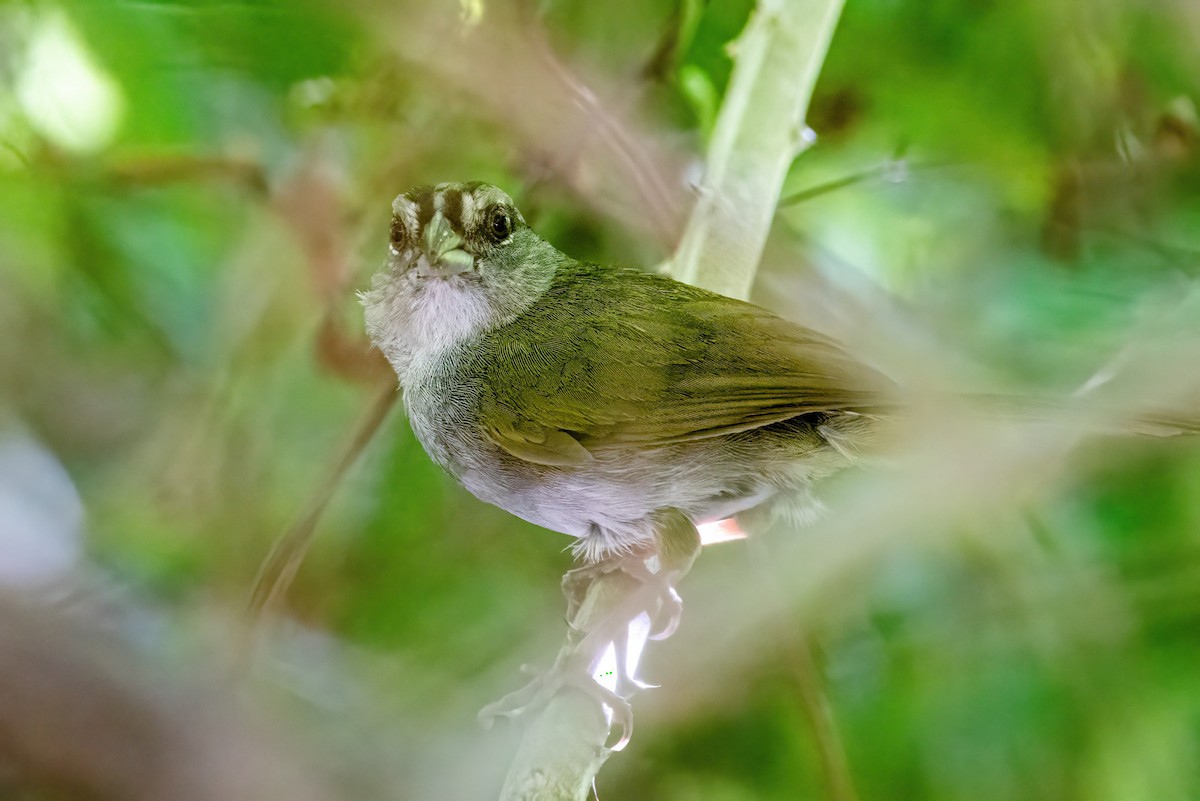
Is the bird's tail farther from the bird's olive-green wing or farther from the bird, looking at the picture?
the bird's olive-green wing

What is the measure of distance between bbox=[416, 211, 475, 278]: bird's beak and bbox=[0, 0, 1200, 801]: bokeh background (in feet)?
1.60

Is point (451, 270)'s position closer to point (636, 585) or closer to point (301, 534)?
point (636, 585)

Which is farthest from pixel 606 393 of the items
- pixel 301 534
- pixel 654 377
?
pixel 301 534

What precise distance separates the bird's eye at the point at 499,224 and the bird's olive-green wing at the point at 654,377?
13 cm

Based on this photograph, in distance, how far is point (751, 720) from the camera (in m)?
1.49

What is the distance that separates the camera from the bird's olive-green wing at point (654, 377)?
112 cm

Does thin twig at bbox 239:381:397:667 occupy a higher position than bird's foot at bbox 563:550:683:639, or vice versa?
thin twig at bbox 239:381:397:667

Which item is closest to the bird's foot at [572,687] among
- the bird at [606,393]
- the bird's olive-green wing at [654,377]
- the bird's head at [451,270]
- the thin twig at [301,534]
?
the bird at [606,393]

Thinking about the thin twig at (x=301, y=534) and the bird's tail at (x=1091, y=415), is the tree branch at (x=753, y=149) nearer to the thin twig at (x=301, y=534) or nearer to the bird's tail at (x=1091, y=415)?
the bird's tail at (x=1091, y=415)

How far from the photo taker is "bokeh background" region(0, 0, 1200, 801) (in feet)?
4.63

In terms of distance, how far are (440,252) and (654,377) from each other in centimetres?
31

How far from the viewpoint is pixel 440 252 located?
1190mm

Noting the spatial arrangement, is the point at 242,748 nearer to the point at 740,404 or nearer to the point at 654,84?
the point at 740,404

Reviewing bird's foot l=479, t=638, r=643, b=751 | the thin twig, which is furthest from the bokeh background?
bird's foot l=479, t=638, r=643, b=751
